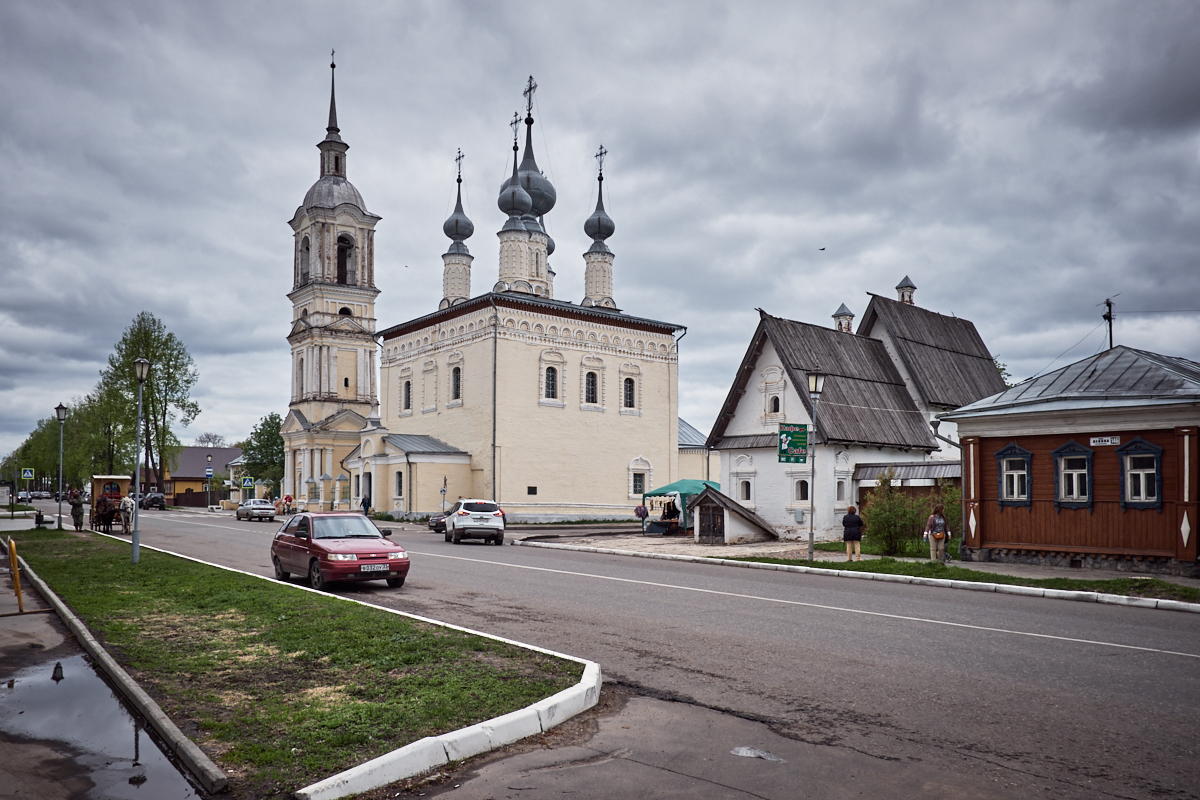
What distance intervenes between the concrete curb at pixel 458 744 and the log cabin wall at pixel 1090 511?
1545 cm

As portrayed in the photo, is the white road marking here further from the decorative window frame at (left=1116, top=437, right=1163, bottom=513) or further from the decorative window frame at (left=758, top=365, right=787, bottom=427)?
the decorative window frame at (left=758, top=365, right=787, bottom=427)

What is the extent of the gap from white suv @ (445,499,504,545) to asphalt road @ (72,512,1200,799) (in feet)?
39.0

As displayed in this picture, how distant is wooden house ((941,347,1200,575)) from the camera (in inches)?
703

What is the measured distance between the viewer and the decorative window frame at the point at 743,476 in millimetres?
30175

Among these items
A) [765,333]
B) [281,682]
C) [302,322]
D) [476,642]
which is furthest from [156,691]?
[302,322]

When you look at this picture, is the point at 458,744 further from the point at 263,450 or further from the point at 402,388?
the point at 263,450

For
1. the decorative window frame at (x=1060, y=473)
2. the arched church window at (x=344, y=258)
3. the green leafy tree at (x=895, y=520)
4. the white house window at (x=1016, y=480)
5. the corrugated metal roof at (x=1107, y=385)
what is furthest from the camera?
the arched church window at (x=344, y=258)

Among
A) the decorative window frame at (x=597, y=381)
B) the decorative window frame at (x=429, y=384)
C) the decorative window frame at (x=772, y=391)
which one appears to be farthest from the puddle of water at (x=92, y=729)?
the decorative window frame at (x=429, y=384)

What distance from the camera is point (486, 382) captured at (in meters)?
44.4

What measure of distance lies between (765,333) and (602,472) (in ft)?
64.1

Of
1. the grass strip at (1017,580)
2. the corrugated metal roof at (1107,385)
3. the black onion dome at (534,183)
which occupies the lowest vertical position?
the grass strip at (1017,580)

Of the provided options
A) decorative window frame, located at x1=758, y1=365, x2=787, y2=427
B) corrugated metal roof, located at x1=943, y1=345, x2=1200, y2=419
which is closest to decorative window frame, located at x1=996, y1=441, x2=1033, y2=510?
corrugated metal roof, located at x1=943, y1=345, x2=1200, y2=419

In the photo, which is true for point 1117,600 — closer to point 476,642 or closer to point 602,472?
point 476,642

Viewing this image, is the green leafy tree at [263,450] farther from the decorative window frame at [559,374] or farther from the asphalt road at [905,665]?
the asphalt road at [905,665]
